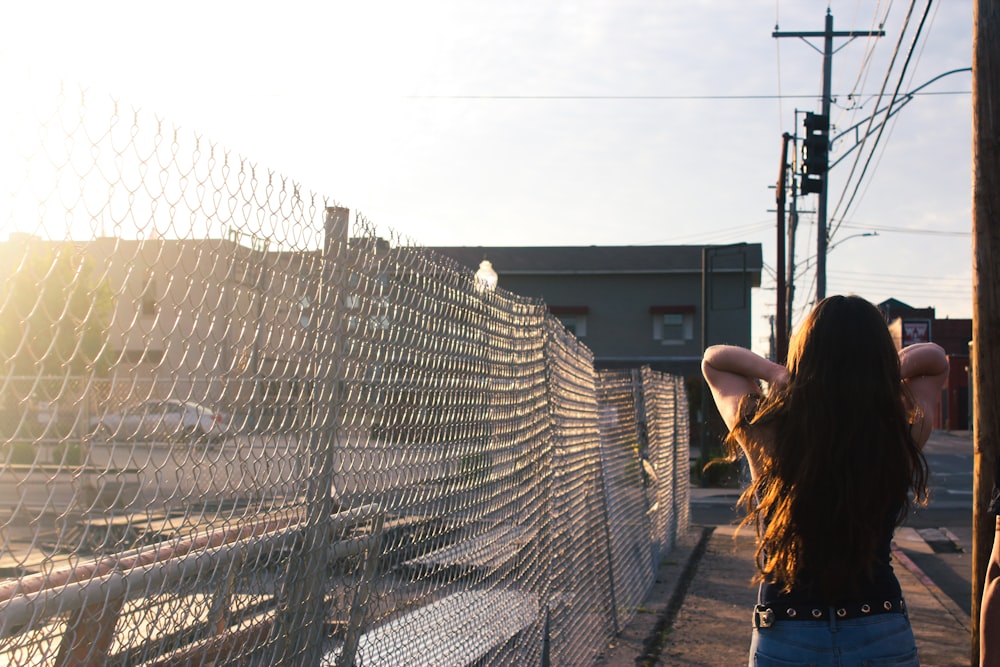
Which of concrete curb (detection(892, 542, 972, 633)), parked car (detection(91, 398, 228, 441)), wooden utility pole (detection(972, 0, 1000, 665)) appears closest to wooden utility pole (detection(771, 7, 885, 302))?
concrete curb (detection(892, 542, 972, 633))

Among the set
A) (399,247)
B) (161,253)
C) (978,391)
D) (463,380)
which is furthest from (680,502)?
(161,253)

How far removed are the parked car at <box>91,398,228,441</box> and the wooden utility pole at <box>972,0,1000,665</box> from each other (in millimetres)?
4349

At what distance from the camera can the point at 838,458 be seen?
8.90 ft

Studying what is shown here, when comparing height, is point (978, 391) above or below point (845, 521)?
above

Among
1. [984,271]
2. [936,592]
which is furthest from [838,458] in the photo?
[936,592]

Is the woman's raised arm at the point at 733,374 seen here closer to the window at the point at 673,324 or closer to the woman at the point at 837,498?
the woman at the point at 837,498

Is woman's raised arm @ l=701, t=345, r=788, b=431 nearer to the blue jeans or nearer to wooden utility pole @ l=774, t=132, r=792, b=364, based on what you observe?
the blue jeans

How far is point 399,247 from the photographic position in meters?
3.37

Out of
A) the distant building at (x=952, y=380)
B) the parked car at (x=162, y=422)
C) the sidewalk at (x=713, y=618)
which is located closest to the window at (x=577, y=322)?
the distant building at (x=952, y=380)

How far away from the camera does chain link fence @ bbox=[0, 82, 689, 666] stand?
1.77m

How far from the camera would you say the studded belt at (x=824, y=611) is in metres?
2.72

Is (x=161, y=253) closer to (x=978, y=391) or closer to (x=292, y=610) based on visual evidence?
(x=292, y=610)

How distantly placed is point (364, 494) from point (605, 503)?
16.4ft

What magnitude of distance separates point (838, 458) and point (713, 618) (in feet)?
19.7
